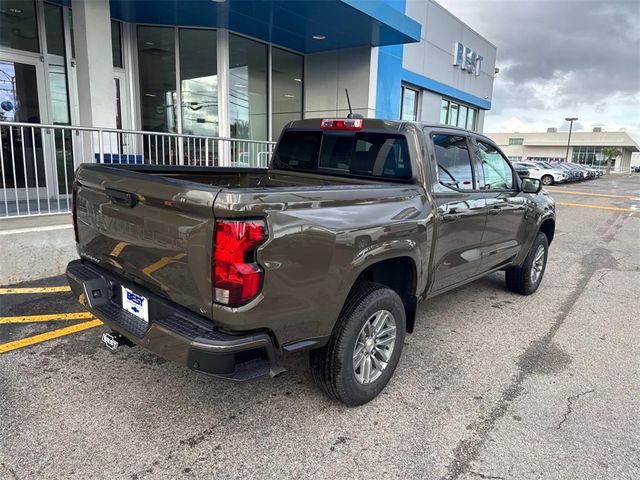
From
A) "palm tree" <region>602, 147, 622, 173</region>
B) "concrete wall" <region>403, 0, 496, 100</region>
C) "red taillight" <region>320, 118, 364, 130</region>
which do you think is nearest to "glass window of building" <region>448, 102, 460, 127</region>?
"concrete wall" <region>403, 0, 496, 100</region>

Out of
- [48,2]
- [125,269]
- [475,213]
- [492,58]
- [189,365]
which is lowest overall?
[189,365]

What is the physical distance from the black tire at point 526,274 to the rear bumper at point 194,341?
3776 mm

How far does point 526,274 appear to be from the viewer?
5.50 metres

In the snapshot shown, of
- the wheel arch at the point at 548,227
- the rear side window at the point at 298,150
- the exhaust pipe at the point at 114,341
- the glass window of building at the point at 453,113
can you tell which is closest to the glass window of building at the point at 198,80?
the rear side window at the point at 298,150

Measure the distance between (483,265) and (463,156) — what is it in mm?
1100

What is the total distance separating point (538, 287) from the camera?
611 cm

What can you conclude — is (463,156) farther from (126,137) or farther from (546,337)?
(126,137)

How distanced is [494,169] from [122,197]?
11.4 feet

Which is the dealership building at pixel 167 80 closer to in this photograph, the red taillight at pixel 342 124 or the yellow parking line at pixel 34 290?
the yellow parking line at pixel 34 290

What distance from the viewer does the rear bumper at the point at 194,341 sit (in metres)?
2.32

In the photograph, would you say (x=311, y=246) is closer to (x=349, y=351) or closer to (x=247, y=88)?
(x=349, y=351)

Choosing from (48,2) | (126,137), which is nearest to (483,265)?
(126,137)

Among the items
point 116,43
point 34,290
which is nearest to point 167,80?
point 116,43

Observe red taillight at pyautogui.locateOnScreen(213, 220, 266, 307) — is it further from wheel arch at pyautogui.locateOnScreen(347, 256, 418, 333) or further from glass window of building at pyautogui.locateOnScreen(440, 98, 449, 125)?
glass window of building at pyautogui.locateOnScreen(440, 98, 449, 125)
